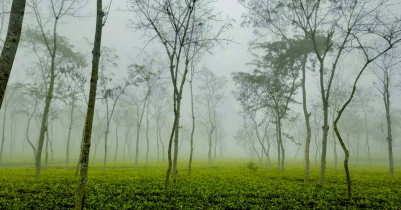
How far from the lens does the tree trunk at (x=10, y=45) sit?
441 cm

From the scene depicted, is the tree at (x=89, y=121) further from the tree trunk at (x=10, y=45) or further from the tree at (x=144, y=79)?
the tree at (x=144, y=79)

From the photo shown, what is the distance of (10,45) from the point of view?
15.1 ft

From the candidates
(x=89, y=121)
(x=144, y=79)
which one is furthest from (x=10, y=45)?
(x=144, y=79)

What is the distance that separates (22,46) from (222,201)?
25.8 metres

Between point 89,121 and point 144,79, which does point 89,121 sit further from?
point 144,79

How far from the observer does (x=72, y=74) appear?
19.2 meters

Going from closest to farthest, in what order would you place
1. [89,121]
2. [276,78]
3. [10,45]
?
[10,45] → [89,121] → [276,78]

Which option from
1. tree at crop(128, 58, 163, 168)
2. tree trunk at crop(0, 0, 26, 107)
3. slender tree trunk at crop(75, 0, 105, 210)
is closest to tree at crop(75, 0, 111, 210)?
slender tree trunk at crop(75, 0, 105, 210)

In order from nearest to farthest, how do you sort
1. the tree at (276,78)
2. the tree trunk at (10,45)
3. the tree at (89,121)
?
the tree trunk at (10,45)
the tree at (89,121)
the tree at (276,78)

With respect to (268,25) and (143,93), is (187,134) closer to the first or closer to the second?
(143,93)

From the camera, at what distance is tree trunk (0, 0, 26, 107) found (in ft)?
14.5

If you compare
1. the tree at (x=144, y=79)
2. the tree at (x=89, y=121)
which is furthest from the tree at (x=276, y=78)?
the tree at (x=89, y=121)

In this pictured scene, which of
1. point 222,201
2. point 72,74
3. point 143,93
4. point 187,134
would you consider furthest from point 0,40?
point 187,134

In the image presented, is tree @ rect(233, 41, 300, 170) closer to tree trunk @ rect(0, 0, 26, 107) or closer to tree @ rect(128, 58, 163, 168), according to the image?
tree @ rect(128, 58, 163, 168)
